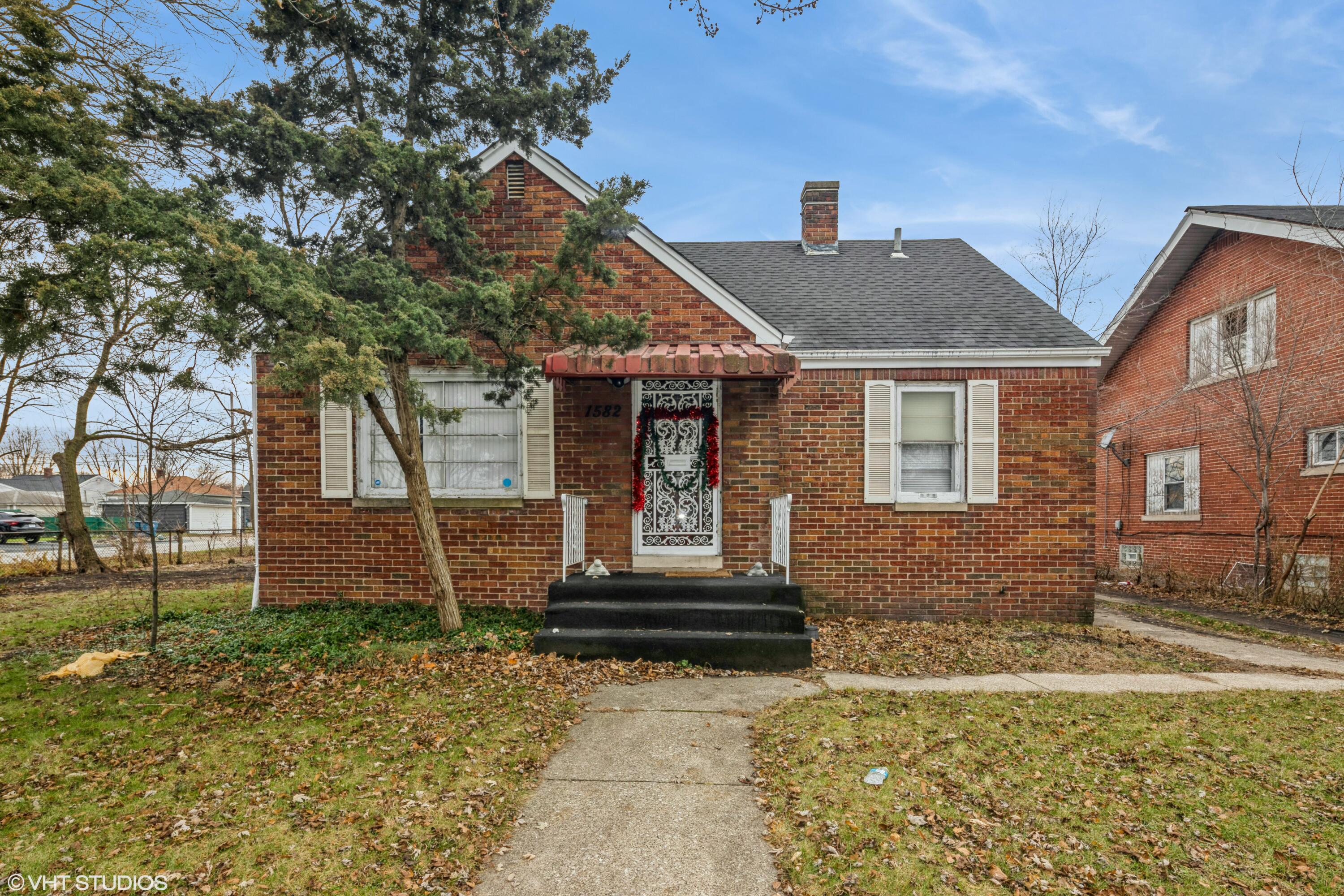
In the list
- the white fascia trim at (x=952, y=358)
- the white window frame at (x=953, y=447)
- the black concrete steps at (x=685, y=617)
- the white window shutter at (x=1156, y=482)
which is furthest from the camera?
the white window shutter at (x=1156, y=482)

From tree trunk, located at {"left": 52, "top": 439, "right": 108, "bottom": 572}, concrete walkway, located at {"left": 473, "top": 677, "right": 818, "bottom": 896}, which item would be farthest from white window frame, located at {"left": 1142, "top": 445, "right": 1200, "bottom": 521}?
tree trunk, located at {"left": 52, "top": 439, "right": 108, "bottom": 572}

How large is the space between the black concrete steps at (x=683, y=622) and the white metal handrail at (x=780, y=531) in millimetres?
301

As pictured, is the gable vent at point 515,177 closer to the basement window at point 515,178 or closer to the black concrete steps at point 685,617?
the basement window at point 515,178

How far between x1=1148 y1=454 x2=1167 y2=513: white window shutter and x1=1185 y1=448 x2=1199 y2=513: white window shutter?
2.40ft

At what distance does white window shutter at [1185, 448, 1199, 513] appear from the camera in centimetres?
1286

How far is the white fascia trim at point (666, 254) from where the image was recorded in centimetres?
772

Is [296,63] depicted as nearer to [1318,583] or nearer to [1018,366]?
[1018,366]

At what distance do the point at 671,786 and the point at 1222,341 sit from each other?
545 inches

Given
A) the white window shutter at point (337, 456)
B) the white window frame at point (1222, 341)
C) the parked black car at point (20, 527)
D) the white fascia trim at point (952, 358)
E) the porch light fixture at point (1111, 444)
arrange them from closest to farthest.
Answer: the white window shutter at point (337, 456), the white fascia trim at point (952, 358), the white window frame at point (1222, 341), the porch light fixture at point (1111, 444), the parked black car at point (20, 527)

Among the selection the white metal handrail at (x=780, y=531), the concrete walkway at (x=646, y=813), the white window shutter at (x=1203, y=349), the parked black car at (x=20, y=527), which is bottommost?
the parked black car at (x=20, y=527)

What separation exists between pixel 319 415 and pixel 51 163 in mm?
3500

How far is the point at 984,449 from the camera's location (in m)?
8.16

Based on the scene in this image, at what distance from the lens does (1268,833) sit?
332cm

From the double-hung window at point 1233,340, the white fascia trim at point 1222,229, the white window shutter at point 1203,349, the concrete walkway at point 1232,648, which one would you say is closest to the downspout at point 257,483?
the concrete walkway at point 1232,648
